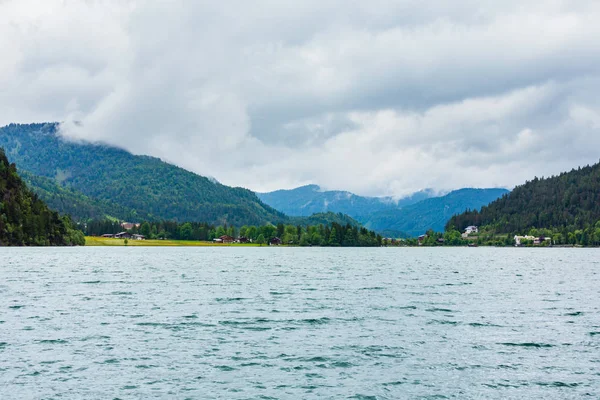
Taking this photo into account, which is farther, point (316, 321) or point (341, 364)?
point (316, 321)

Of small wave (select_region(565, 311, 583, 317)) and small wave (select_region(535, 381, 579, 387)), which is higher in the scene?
small wave (select_region(565, 311, 583, 317))

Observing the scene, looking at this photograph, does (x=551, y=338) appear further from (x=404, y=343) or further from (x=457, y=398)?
(x=457, y=398)

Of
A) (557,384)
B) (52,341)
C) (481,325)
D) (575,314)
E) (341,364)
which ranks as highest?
(575,314)

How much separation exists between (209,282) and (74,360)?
60.6m

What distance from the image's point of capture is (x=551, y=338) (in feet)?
150

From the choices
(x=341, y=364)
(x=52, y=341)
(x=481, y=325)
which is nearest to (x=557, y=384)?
(x=341, y=364)

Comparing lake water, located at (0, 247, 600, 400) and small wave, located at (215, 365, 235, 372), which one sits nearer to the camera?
lake water, located at (0, 247, 600, 400)

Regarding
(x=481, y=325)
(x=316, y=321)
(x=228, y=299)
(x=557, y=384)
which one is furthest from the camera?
(x=228, y=299)

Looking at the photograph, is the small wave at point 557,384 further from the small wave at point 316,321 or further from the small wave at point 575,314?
the small wave at point 575,314

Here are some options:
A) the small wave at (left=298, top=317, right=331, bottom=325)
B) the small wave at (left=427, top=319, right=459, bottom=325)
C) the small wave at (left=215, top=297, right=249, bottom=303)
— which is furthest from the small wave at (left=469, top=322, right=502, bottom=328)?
the small wave at (left=215, top=297, right=249, bottom=303)

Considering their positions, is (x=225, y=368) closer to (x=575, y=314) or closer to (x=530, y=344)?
(x=530, y=344)

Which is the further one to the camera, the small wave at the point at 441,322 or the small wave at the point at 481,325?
the small wave at the point at 441,322

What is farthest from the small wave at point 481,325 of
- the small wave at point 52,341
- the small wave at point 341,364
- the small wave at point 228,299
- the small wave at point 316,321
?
the small wave at point 52,341

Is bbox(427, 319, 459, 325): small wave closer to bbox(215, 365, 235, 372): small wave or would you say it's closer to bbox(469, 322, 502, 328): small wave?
bbox(469, 322, 502, 328): small wave
